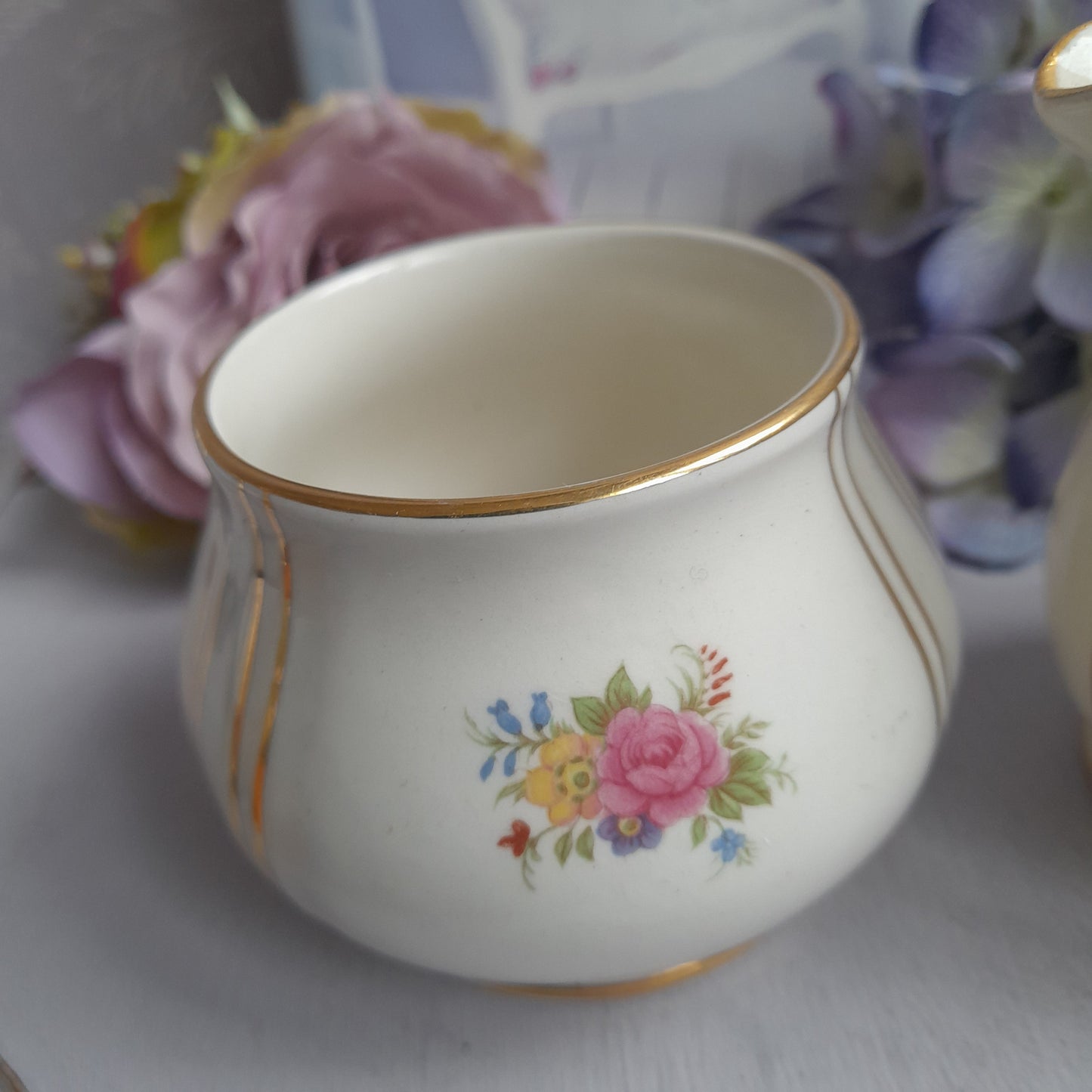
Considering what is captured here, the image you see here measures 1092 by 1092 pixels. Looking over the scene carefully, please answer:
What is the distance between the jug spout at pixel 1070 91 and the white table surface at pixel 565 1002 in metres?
0.21

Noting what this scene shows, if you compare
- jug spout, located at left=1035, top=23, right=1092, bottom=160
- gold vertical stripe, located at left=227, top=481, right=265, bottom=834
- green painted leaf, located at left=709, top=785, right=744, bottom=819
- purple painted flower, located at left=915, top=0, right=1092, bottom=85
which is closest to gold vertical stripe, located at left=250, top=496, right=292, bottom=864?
gold vertical stripe, located at left=227, top=481, right=265, bottom=834

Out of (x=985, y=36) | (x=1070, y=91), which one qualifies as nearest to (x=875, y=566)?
(x=1070, y=91)

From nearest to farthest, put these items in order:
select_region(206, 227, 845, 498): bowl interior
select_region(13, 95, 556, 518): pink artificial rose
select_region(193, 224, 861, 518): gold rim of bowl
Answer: select_region(193, 224, 861, 518): gold rim of bowl → select_region(206, 227, 845, 498): bowl interior → select_region(13, 95, 556, 518): pink artificial rose

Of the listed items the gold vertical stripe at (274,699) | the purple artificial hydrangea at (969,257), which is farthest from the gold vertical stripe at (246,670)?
the purple artificial hydrangea at (969,257)

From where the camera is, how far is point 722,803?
0.91ft

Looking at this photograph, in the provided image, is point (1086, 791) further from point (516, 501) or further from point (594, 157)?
point (594, 157)

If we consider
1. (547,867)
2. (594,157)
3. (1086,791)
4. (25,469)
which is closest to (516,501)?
(547,867)

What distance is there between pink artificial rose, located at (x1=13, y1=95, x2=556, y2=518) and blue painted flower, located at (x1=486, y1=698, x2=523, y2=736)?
0.85 feet

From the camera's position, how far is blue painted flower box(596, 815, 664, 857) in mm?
273

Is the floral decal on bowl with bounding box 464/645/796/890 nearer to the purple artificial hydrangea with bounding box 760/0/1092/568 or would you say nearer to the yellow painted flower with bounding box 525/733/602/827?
the yellow painted flower with bounding box 525/733/602/827

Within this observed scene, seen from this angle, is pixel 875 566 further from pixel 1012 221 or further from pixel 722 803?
pixel 1012 221

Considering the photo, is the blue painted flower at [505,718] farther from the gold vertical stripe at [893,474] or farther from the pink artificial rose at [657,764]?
the gold vertical stripe at [893,474]

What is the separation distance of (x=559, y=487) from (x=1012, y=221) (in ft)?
0.83

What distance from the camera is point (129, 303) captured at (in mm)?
479
